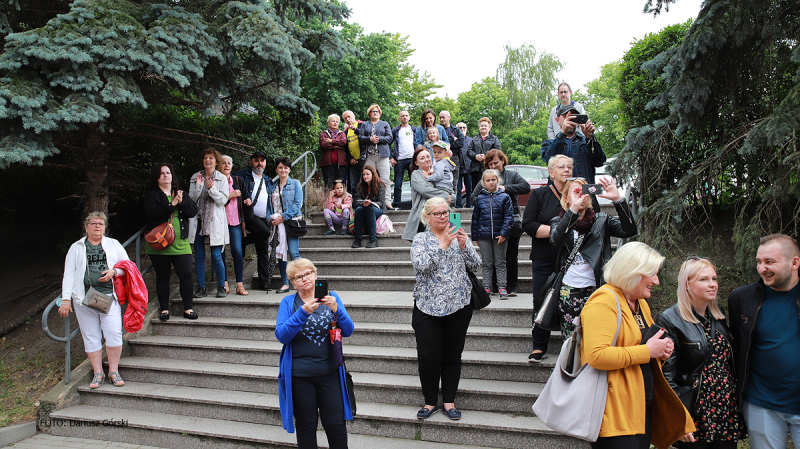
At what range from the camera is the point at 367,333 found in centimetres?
568

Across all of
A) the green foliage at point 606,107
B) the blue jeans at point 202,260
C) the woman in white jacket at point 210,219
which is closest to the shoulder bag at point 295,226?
the woman in white jacket at point 210,219

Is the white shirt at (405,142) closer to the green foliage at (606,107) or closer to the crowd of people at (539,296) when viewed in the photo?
the crowd of people at (539,296)

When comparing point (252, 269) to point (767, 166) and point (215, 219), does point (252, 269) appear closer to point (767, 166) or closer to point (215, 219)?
point (215, 219)

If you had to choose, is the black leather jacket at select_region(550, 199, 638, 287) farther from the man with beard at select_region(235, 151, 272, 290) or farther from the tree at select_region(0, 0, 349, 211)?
the man with beard at select_region(235, 151, 272, 290)

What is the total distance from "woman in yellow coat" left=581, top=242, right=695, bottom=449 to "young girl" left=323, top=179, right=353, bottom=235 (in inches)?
248

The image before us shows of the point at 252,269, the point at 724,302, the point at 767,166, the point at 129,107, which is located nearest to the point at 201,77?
the point at 129,107

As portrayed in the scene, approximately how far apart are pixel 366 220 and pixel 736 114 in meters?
5.16

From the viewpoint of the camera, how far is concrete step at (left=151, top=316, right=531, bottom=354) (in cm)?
524

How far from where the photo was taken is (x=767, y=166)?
189 inches

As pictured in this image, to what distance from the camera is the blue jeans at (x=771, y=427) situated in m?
3.03

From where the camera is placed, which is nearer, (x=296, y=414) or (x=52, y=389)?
(x=296, y=414)

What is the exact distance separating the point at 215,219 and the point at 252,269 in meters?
1.37

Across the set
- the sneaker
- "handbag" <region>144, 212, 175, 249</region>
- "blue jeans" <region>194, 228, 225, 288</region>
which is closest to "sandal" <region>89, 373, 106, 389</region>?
"handbag" <region>144, 212, 175, 249</region>

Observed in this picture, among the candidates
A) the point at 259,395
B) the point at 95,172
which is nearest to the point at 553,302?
the point at 259,395
